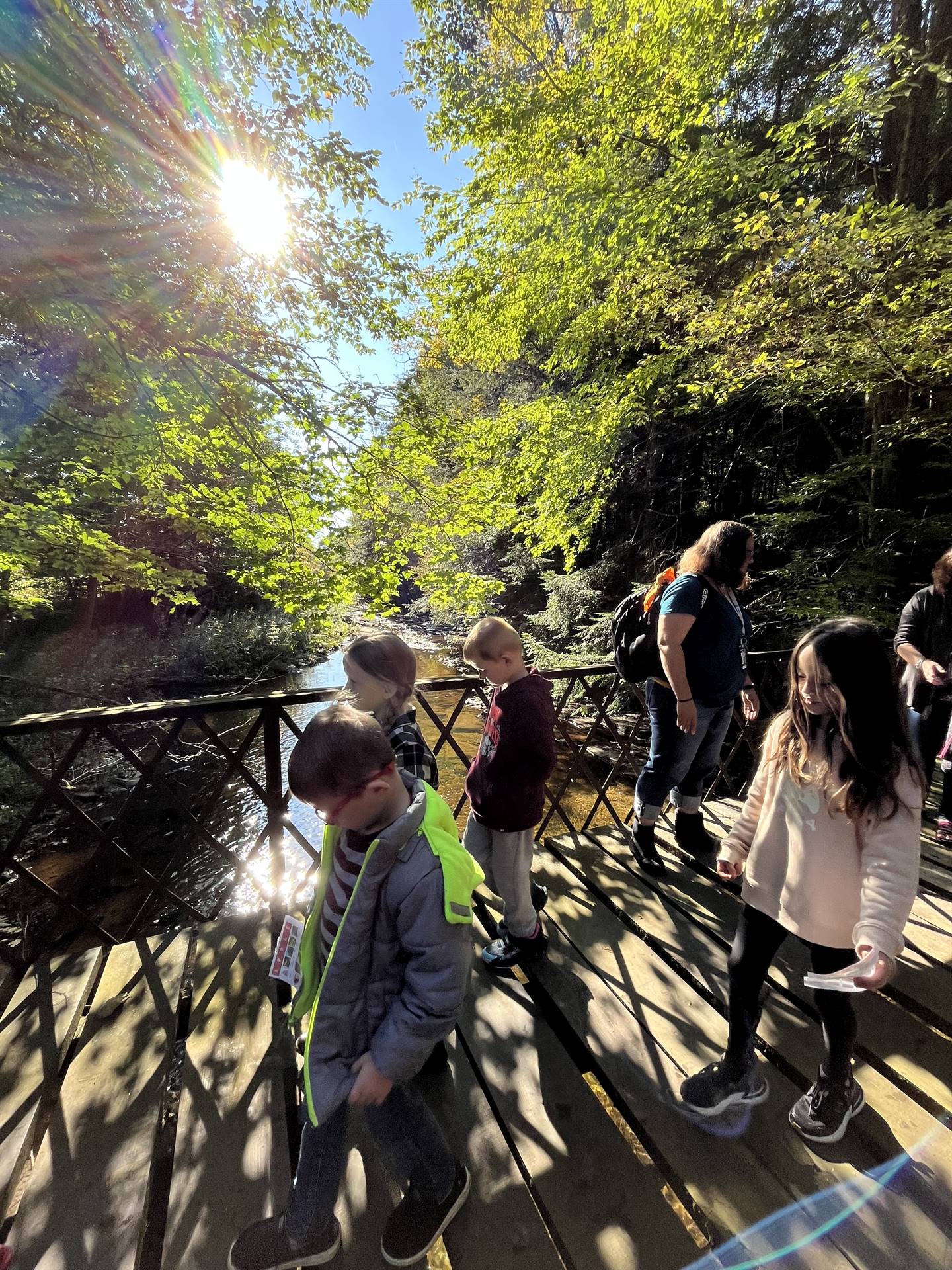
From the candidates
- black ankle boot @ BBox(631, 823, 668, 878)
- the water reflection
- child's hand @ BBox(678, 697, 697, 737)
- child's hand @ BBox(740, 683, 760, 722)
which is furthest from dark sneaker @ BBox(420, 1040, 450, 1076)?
child's hand @ BBox(740, 683, 760, 722)

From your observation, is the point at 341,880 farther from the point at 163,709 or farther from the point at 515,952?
the point at 163,709

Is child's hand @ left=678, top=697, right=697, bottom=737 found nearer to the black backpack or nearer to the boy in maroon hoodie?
the black backpack

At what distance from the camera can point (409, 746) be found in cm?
173

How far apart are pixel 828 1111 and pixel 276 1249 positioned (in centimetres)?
162

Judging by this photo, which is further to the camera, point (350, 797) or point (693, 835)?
point (693, 835)

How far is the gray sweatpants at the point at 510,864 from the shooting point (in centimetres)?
210

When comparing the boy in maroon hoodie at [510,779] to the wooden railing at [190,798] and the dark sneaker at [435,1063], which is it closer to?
the dark sneaker at [435,1063]

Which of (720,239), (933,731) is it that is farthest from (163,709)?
(720,239)

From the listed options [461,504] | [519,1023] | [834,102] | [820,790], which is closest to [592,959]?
[519,1023]

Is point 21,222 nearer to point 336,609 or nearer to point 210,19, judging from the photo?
point 210,19

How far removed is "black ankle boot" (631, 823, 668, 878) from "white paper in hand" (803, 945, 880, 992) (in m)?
1.61

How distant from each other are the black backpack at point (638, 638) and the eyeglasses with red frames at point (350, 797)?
1.83m

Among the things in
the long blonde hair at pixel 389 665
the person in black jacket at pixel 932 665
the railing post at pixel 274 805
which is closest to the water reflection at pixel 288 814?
the railing post at pixel 274 805

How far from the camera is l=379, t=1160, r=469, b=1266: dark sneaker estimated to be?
1271mm
